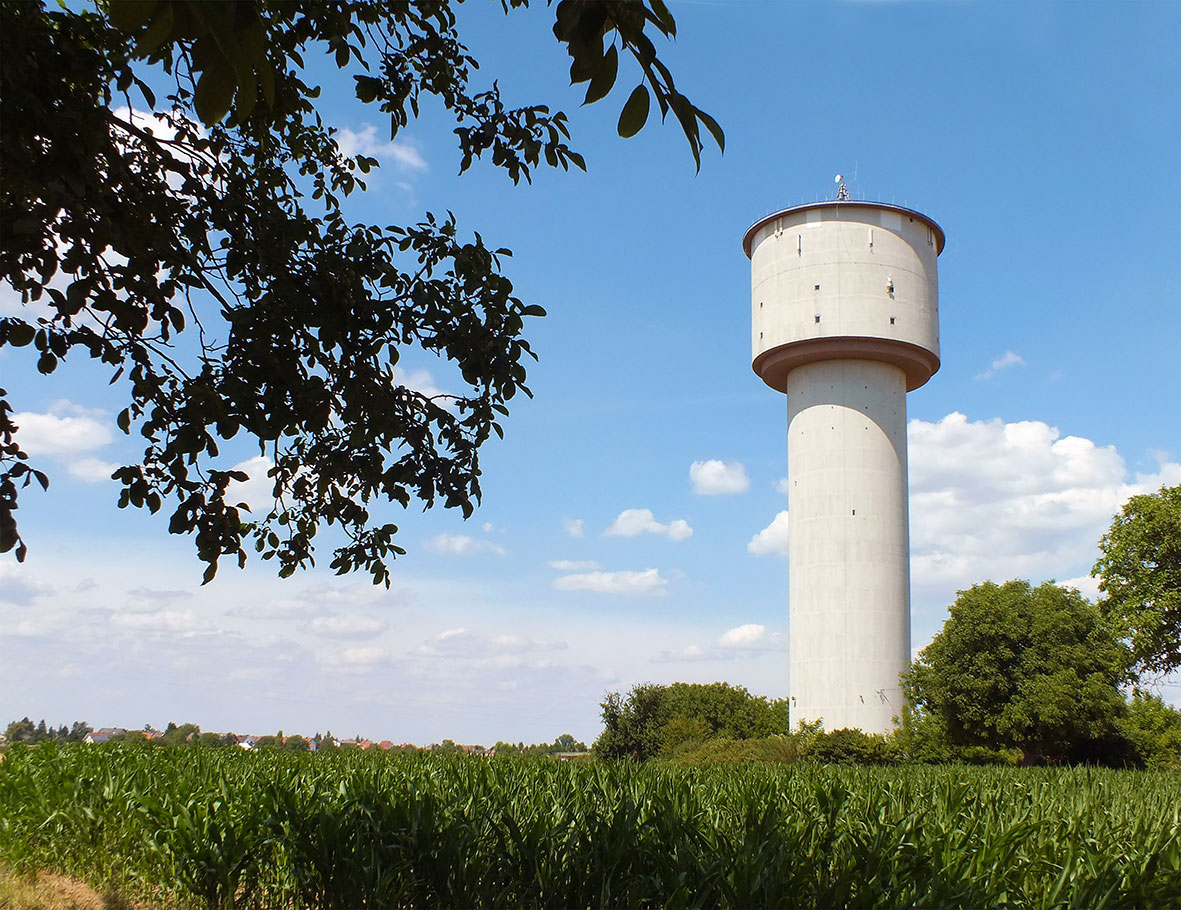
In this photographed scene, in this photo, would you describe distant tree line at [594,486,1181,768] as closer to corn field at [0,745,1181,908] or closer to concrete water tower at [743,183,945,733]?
concrete water tower at [743,183,945,733]

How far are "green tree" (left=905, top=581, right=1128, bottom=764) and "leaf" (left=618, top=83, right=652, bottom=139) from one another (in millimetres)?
34621

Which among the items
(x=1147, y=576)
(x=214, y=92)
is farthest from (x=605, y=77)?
(x=1147, y=576)

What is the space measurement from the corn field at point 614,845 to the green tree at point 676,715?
40.5m

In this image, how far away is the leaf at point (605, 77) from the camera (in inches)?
111

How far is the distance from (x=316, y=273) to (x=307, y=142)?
2.93 metres

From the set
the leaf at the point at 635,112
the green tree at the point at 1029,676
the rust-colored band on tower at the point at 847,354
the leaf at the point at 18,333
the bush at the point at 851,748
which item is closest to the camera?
the leaf at the point at 635,112

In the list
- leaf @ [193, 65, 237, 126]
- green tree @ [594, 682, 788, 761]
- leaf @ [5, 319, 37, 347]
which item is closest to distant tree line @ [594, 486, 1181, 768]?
green tree @ [594, 682, 788, 761]

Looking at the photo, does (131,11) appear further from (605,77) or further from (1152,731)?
(1152,731)

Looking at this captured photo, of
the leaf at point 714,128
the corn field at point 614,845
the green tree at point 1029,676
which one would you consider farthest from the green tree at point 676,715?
the leaf at point 714,128

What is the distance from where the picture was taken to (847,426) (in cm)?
4116

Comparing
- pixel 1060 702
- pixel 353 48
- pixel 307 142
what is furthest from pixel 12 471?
pixel 1060 702

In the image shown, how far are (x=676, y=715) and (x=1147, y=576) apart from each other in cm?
2557

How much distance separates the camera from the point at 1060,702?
32.5 metres

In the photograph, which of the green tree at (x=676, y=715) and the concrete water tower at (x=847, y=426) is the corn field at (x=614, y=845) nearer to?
the concrete water tower at (x=847, y=426)
